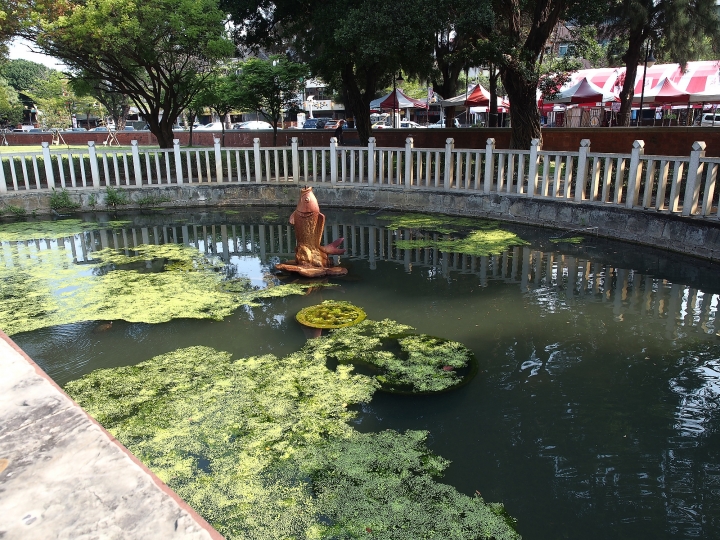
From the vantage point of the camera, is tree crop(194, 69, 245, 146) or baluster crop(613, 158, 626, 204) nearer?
baluster crop(613, 158, 626, 204)

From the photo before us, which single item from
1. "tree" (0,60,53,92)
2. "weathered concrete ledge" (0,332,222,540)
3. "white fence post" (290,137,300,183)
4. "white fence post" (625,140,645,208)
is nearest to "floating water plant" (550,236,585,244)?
"white fence post" (625,140,645,208)

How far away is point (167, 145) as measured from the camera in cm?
1078

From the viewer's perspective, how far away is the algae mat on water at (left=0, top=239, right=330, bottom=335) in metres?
4.50

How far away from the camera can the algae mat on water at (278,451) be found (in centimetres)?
223

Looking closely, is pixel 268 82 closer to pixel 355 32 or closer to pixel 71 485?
pixel 355 32

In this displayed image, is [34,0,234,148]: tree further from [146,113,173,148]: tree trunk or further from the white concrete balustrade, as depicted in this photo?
the white concrete balustrade

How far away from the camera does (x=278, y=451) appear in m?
2.69

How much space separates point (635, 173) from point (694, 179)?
2.40 feet

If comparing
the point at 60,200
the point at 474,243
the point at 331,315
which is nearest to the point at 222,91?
the point at 60,200

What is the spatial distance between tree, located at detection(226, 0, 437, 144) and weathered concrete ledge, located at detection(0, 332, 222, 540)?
7232 mm

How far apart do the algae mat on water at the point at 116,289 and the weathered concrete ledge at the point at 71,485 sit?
3328 millimetres

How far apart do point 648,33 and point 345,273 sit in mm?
10816

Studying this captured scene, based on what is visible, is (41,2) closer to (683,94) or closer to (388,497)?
(388,497)

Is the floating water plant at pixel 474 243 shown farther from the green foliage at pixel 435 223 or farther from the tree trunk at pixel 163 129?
the tree trunk at pixel 163 129
